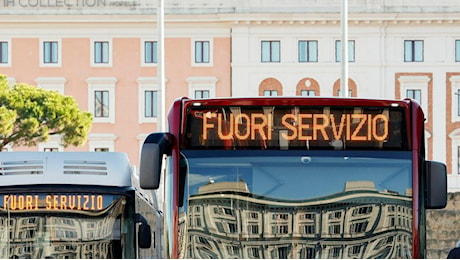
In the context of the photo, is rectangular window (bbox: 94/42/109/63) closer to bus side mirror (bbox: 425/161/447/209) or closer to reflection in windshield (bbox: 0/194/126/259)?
reflection in windshield (bbox: 0/194/126/259)

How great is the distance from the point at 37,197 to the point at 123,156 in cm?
115

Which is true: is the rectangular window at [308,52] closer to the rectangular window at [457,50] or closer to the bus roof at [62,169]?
the rectangular window at [457,50]

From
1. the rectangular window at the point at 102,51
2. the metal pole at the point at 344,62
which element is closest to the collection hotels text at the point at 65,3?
the rectangular window at the point at 102,51

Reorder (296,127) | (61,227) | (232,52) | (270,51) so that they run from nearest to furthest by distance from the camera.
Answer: (296,127)
(61,227)
(270,51)
(232,52)

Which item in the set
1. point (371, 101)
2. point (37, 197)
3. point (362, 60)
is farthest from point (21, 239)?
point (362, 60)

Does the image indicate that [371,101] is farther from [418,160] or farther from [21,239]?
[21,239]

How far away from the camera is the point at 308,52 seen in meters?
67.1

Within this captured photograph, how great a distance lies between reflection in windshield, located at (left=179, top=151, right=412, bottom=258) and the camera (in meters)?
10.9

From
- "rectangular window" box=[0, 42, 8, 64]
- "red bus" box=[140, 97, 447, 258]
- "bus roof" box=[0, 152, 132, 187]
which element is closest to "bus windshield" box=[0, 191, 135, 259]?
"bus roof" box=[0, 152, 132, 187]

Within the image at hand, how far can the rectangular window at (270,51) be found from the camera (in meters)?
67.2

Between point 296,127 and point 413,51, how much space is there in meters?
56.7

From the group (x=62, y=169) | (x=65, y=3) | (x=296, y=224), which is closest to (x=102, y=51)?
(x=65, y=3)

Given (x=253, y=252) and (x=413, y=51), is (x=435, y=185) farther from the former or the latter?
(x=413, y=51)

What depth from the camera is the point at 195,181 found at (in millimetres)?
11062
